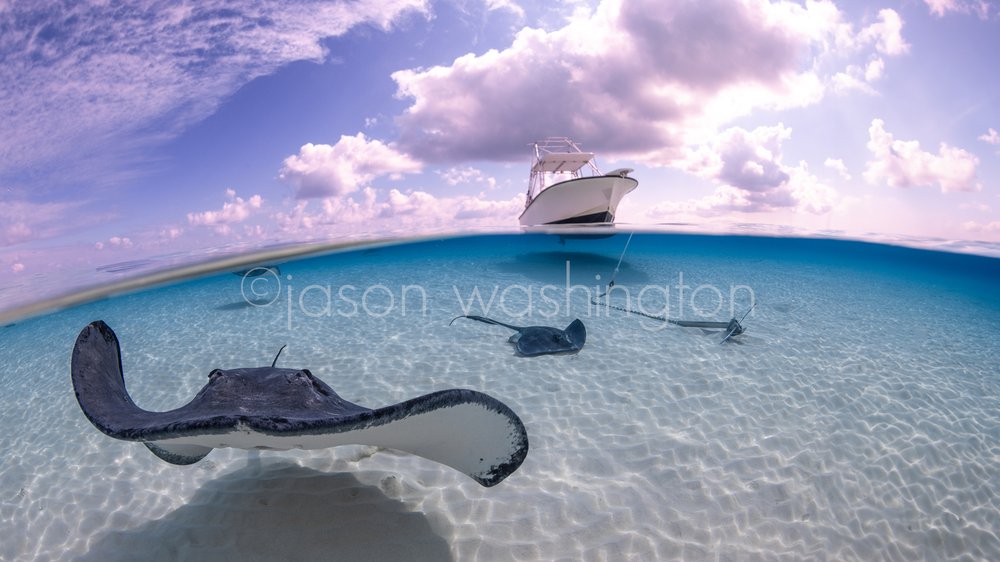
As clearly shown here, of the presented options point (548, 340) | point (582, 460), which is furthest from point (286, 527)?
point (548, 340)

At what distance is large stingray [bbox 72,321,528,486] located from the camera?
1.57 metres

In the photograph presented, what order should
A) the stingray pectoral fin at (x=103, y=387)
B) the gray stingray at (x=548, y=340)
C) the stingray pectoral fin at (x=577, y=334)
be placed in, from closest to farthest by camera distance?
the stingray pectoral fin at (x=103, y=387) < the gray stingray at (x=548, y=340) < the stingray pectoral fin at (x=577, y=334)

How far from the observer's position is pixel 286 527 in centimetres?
288

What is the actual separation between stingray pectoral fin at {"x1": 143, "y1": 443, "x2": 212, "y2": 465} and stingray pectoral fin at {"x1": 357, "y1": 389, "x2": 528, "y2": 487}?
5.07 feet

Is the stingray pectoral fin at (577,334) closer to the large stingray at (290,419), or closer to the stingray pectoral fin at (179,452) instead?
the large stingray at (290,419)

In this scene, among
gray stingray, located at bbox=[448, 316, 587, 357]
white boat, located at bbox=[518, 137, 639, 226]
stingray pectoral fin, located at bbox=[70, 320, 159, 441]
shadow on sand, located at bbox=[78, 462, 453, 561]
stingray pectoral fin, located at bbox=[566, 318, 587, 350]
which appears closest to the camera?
stingray pectoral fin, located at bbox=[70, 320, 159, 441]

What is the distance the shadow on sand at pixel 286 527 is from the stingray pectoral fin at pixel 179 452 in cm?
64

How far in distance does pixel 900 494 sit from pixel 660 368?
9.46 ft

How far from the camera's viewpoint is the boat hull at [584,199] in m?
18.2

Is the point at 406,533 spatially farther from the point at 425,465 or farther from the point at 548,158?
the point at 548,158

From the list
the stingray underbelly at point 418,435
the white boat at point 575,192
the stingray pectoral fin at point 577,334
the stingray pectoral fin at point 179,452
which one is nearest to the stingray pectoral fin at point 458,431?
the stingray underbelly at point 418,435

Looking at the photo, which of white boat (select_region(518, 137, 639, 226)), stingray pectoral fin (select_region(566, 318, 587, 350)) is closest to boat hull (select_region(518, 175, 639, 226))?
white boat (select_region(518, 137, 639, 226))

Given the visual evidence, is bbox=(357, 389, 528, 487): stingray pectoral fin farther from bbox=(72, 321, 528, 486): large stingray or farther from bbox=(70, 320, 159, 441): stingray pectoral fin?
bbox=(70, 320, 159, 441): stingray pectoral fin

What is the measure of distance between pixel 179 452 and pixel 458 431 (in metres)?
2.07
